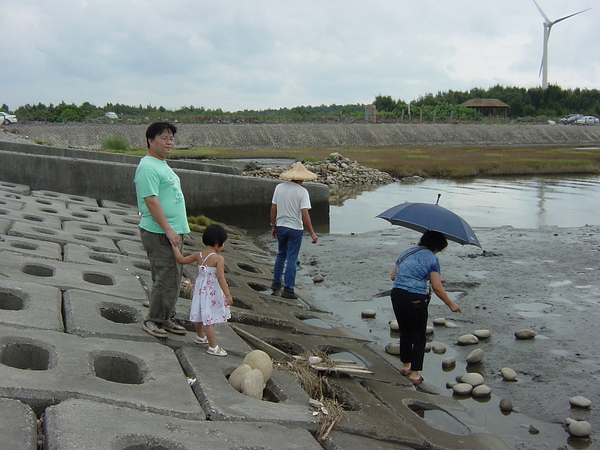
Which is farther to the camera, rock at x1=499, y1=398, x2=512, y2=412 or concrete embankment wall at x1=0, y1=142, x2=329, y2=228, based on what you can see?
concrete embankment wall at x1=0, y1=142, x2=329, y2=228

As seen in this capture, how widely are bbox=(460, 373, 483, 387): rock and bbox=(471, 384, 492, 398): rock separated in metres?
0.13

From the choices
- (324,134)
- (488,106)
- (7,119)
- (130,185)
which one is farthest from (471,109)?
(130,185)

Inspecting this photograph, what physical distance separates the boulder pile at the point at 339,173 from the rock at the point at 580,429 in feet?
81.4

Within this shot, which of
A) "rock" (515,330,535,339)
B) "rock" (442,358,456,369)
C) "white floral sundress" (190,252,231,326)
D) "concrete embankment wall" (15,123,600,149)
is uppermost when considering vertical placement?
"concrete embankment wall" (15,123,600,149)

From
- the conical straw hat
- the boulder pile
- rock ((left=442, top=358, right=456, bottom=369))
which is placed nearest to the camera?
rock ((left=442, top=358, right=456, bottom=369))

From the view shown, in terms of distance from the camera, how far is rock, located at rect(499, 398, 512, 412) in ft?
20.4

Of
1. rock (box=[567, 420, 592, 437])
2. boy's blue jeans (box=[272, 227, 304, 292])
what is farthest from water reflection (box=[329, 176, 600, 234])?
rock (box=[567, 420, 592, 437])

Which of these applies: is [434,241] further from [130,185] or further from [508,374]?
[130,185]

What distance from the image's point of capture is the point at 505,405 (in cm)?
624

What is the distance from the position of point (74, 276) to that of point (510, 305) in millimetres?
6205

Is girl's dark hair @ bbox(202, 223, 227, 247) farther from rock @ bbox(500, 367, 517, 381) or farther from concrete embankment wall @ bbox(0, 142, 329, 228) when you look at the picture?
concrete embankment wall @ bbox(0, 142, 329, 228)

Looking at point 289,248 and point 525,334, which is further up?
point 289,248

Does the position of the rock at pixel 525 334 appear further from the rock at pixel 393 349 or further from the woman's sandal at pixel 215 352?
the woman's sandal at pixel 215 352

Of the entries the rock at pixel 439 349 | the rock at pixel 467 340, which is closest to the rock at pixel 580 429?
the rock at pixel 439 349
